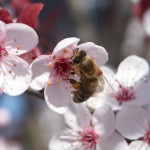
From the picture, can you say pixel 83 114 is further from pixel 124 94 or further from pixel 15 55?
pixel 15 55

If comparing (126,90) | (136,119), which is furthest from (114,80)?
(136,119)

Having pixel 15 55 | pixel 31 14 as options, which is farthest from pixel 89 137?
pixel 31 14

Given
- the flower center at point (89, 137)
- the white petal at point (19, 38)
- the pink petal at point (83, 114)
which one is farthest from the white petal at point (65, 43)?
the flower center at point (89, 137)

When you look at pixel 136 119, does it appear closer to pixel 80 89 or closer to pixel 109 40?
pixel 80 89

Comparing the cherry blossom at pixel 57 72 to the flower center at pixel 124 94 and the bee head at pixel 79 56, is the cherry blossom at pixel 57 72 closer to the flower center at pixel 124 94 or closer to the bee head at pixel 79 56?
the bee head at pixel 79 56

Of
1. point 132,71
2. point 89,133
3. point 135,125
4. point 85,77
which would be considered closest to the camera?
point 85,77

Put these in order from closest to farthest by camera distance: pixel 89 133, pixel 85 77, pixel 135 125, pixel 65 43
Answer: pixel 65 43
pixel 85 77
pixel 135 125
pixel 89 133

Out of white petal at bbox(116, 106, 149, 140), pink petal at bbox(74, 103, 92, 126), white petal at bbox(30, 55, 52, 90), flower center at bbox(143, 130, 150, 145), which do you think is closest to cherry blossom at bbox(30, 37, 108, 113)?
white petal at bbox(30, 55, 52, 90)
